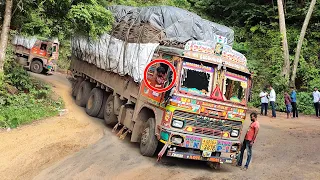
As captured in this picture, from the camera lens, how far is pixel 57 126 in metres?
10.3

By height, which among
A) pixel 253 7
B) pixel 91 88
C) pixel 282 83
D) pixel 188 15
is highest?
pixel 253 7

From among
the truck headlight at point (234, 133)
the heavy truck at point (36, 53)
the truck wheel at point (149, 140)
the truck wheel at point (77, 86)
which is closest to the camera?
the truck headlight at point (234, 133)

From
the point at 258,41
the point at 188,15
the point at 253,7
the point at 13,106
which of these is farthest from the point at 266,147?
the point at 253,7

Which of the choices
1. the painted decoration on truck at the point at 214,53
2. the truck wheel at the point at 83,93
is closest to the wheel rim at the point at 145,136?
the painted decoration on truck at the point at 214,53

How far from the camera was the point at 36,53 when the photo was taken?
22297 mm

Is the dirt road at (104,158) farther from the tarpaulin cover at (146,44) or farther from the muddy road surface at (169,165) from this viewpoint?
the tarpaulin cover at (146,44)

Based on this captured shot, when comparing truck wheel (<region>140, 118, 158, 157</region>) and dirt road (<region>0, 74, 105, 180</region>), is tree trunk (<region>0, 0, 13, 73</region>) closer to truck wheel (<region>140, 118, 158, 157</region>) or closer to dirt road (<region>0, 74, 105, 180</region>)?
dirt road (<region>0, 74, 105, 180</region>)

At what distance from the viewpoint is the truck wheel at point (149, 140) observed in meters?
7.85

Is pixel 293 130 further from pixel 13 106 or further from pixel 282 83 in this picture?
pixel 13 106

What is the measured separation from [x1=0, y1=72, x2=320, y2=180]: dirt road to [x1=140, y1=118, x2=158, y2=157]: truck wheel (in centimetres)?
18

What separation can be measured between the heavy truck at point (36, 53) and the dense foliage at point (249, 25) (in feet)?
4.30

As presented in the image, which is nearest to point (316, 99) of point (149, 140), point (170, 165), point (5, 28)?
point (170, 165)

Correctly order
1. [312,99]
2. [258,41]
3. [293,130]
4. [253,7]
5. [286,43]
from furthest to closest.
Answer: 1. [253,7]
2. [258,41]
3. [286,43]
4. [312,99]
5. [293,130]

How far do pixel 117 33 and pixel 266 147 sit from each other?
5.88 m
